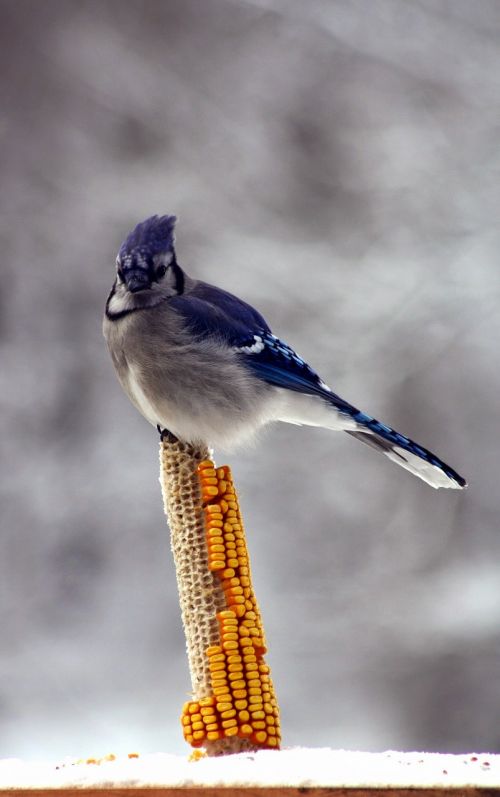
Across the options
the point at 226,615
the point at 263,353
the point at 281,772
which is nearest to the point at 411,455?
the point at 263,353

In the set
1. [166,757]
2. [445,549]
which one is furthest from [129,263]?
[445,549]

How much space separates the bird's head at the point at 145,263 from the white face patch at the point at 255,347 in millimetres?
143

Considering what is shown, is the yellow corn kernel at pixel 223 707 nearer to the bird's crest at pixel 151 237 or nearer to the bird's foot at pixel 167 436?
the bird's foot at pixel 167 436

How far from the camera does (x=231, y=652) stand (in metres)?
1.09

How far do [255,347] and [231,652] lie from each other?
1.44 feet

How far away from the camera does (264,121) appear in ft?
8.20

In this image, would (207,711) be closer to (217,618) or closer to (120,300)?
(217,618)

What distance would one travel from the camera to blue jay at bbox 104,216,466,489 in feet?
4.01

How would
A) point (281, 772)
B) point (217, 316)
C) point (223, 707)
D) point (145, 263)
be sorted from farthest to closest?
point (217, 316), point (145, 263), point (223, 707), point (281, 772)

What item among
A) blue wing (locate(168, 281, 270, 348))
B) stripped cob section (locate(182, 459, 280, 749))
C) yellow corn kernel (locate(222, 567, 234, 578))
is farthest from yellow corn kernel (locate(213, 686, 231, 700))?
blue wing (locate(168, 281, 270, 348))

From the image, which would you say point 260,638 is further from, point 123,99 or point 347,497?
point 123,99

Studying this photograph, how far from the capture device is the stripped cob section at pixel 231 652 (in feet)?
3.52

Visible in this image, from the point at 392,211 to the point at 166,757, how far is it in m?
1.70

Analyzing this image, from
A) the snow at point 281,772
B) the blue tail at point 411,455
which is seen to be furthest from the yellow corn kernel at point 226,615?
the blue tail at point 411,455
